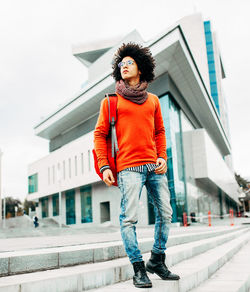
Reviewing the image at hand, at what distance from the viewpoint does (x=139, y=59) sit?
2.93 metres

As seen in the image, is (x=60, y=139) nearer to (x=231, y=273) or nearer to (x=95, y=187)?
(x=95, y=187)

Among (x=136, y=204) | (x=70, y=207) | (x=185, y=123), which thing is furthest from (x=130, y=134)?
(x=70, y=207)

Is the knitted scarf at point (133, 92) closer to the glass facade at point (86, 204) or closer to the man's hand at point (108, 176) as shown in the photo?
the man's hand at point (108, 176)

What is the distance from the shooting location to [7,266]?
7.46 ft

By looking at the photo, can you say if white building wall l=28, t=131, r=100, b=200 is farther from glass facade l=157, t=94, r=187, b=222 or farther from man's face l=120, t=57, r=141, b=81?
man's face l=120, t=57, r=141, b=81

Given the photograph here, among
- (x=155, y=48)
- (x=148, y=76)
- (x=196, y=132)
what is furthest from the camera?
(x=196, y=132)

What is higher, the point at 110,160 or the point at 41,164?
the point at 41,164

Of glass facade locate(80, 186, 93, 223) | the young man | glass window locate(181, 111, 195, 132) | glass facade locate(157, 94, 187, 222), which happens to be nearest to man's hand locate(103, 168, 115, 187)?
the young man

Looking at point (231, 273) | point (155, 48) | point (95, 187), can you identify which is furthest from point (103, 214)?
point (231, 273)

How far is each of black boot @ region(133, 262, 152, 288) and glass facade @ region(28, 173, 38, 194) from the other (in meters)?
42.0

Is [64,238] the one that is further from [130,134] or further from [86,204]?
[86,204]

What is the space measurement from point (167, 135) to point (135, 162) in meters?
21.8

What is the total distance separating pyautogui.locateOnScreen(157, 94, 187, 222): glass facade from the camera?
23156mm

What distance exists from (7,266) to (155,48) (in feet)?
71.5
